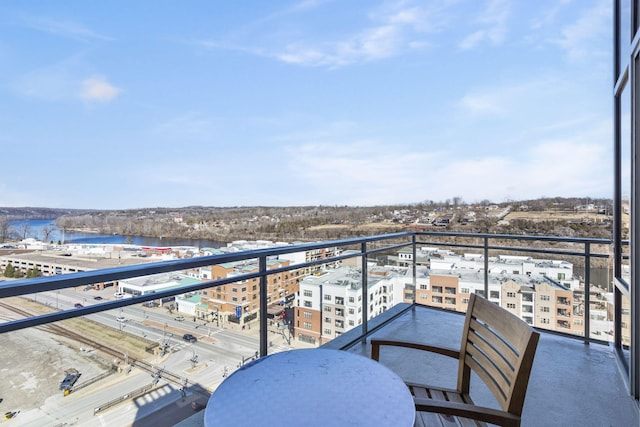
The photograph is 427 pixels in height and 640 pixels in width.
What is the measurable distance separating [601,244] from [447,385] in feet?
8.32

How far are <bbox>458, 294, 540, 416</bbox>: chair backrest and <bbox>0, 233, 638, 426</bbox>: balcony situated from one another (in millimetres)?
1240

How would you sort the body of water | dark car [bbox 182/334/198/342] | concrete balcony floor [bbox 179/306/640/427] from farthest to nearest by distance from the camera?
1. the body of water
2. concrete balcony floor [bbox 179/306/640/427]
3. dark car [bbox 182/334/198/342]

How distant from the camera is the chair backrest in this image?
1318 mm

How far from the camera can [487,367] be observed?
1680 mm

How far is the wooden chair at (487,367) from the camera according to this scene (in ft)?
4.30

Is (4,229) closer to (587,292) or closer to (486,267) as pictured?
(486,267)

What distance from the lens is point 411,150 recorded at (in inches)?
686

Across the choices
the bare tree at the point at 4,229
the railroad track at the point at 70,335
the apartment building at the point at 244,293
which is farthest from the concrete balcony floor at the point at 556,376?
the bare tree at the point at 4,229

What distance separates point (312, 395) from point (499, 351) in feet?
3.05

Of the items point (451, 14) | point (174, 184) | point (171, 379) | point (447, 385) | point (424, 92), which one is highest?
point (451, 14)

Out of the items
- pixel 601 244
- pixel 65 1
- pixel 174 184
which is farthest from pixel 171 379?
pixel 174 184

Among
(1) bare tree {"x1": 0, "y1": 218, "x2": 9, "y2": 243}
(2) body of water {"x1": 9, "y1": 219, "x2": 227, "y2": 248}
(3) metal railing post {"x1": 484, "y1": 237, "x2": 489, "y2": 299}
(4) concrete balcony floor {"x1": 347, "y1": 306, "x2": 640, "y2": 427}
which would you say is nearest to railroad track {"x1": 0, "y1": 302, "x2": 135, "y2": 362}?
(4) concrete balcony floor {"x1": 347, "y1": 306, "x2": 640, "y2": 427}

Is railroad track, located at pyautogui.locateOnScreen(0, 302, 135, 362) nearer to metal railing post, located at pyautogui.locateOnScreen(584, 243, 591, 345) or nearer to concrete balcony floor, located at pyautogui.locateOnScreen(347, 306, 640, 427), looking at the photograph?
concrete balcony floor, located at pyautogui.locateOnScreen(347, 306, 640, 427)

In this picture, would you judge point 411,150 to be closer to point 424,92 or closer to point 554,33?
point 424,92
